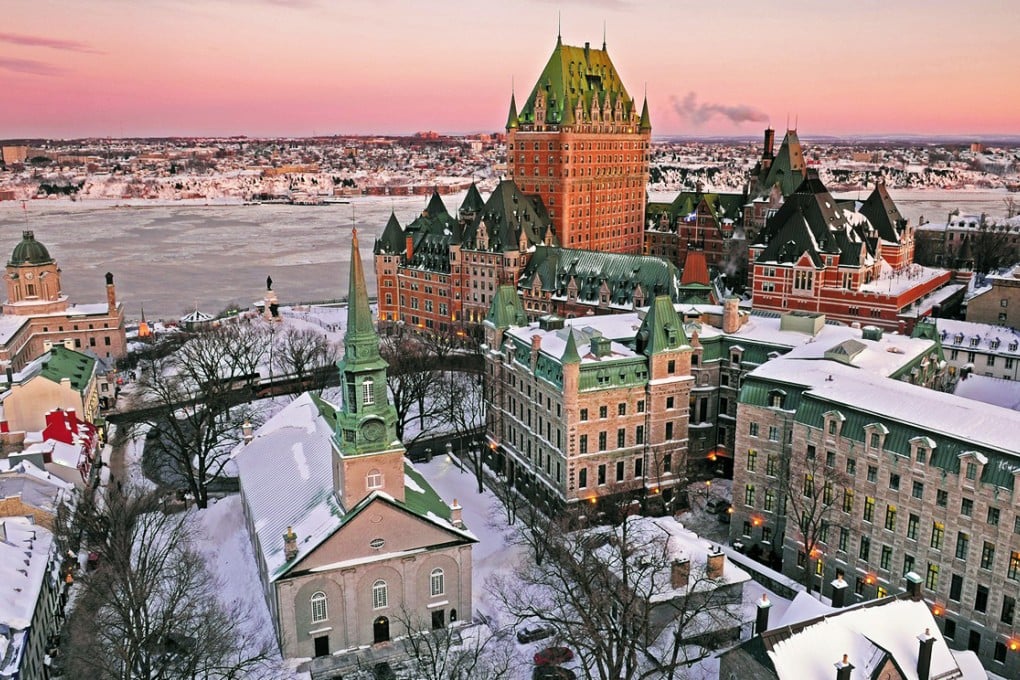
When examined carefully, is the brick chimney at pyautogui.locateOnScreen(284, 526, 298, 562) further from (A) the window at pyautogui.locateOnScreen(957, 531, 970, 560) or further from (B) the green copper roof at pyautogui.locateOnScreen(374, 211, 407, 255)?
(B) the green copper roof at pyautogui.locateOnScreen(374, 211, 407, 255)

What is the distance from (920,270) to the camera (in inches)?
4126

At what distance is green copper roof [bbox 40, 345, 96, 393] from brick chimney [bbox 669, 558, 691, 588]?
177 feet

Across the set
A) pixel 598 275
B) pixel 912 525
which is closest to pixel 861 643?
pixel 912 525

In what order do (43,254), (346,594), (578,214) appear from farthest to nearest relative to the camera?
1. (578,214)
2. (43,254)
3. (346,594)

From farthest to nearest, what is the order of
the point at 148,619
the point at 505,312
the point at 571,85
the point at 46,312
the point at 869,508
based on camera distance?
the point at 571,85 → the point at 46,312 → the point at 505,312 → the point at 869,508 → the point at 148,619

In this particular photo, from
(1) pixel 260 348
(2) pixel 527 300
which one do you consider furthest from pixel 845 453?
(1) pixel 260 348

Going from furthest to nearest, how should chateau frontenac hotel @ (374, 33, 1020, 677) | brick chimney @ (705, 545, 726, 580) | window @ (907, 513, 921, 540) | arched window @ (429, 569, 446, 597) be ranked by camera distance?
1. brick chimney @ (705, 545, 726, 580)
2. arched window @ (429, 569, 446, 597)
3. window @ (907, 513, 921, 540)
4. chateau frontenac hotel @ (374, 33, 1020, 677)

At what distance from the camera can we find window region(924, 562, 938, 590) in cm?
4256

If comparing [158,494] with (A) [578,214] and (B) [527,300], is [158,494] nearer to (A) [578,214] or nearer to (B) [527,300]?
(B) [527,300]

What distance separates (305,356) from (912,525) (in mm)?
63698

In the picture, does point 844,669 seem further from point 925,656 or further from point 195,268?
point 195,268

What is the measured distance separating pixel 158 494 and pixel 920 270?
91.0m

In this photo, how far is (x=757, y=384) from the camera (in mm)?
51594

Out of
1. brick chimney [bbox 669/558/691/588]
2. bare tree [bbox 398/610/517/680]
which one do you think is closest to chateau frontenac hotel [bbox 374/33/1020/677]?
brick chimney [bbox 669/558/691/588]
